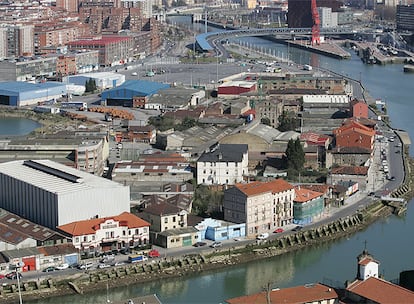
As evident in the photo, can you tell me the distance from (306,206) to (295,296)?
2.02 meters

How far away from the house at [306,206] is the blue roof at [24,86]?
245 inches

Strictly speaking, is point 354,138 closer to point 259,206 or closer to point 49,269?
point 259,206

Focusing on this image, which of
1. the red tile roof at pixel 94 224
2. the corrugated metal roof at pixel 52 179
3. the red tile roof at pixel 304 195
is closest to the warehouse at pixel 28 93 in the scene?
the corrugated metal roof at pixel 52 179

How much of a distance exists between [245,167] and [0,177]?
1.84 m

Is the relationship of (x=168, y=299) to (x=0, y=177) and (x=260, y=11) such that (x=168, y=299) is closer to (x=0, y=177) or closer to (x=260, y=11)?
(x=0, y=177)

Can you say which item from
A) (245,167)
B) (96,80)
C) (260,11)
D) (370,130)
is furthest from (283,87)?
(260,11)

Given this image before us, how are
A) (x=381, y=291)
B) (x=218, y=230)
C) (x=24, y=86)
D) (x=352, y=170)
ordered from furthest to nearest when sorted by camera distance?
(x=24, y=86) → (x=352, y=170) → (x=218, y=230) → (x=381, y=291)

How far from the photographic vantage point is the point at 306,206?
6.41m

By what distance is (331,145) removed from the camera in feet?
27.3

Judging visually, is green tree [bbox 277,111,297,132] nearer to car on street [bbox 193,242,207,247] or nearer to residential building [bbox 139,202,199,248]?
residential building [bbox 139,202,199,248]

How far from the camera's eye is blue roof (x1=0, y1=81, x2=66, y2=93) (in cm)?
1212

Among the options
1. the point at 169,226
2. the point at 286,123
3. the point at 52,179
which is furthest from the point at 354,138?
the point at 52,179

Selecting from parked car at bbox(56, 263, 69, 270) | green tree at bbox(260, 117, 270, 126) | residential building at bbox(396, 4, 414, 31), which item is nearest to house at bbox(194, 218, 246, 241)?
parked car at bbox(56, 263, 69, 270)

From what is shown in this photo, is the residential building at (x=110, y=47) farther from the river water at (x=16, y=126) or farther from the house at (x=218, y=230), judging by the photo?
the house at (x=218, y=230)
